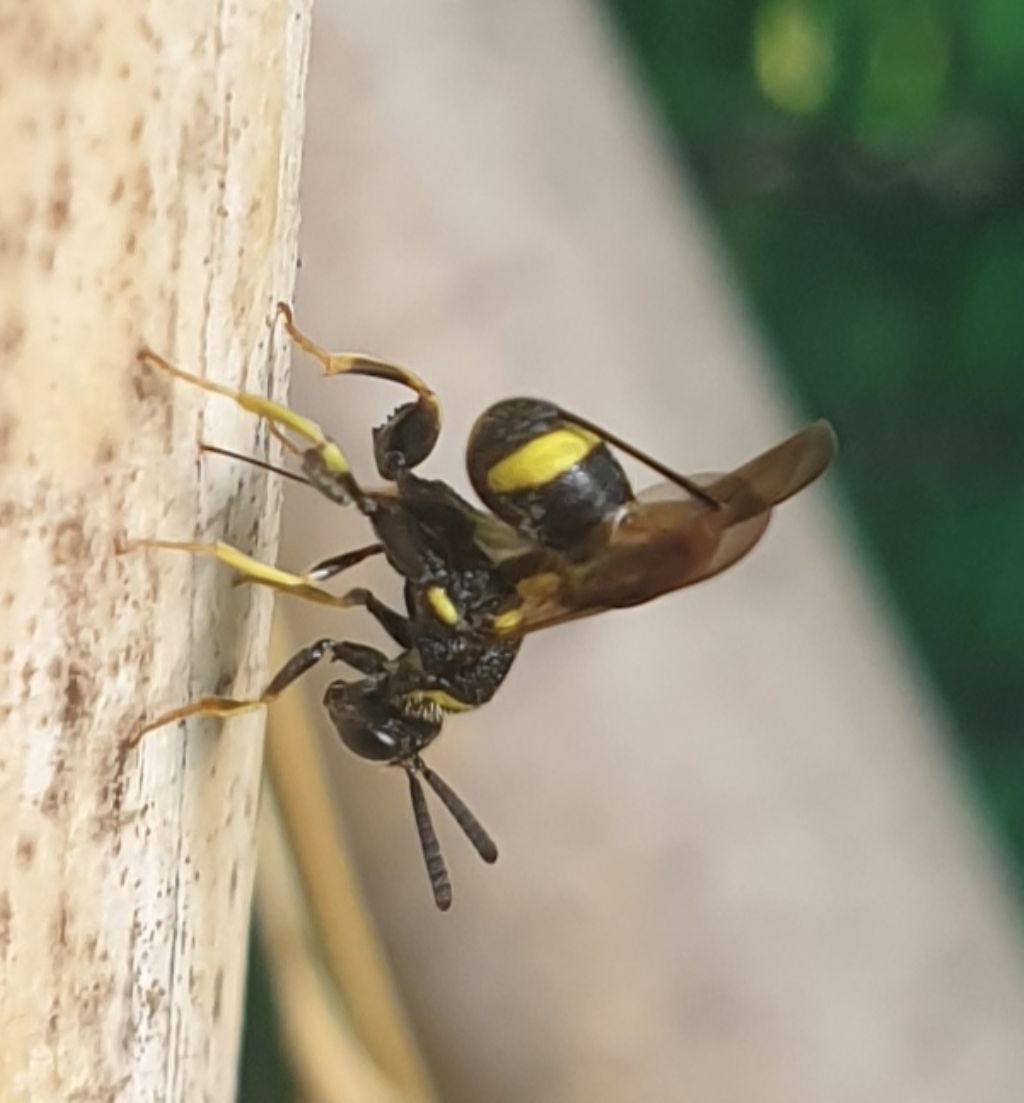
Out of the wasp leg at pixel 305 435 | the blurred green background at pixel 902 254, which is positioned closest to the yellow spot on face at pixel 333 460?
the wasp leg at pixel 305 435

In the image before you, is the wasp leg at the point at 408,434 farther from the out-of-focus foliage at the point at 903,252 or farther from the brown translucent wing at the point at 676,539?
the out-of-focus foliage at the point at 903,252

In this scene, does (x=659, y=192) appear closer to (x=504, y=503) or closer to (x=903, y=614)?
(x=504, y=503)

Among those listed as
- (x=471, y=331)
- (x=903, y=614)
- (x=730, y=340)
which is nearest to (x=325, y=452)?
(x=471, y=331)

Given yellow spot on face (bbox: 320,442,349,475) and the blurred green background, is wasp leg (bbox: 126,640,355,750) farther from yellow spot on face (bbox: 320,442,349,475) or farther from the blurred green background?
the blurred green background

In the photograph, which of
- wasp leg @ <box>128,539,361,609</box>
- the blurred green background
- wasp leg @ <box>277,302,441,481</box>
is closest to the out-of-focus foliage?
the blurred green background

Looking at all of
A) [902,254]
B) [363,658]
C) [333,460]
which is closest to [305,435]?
[333,460]

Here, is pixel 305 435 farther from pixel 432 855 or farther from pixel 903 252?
pixel 903 252
